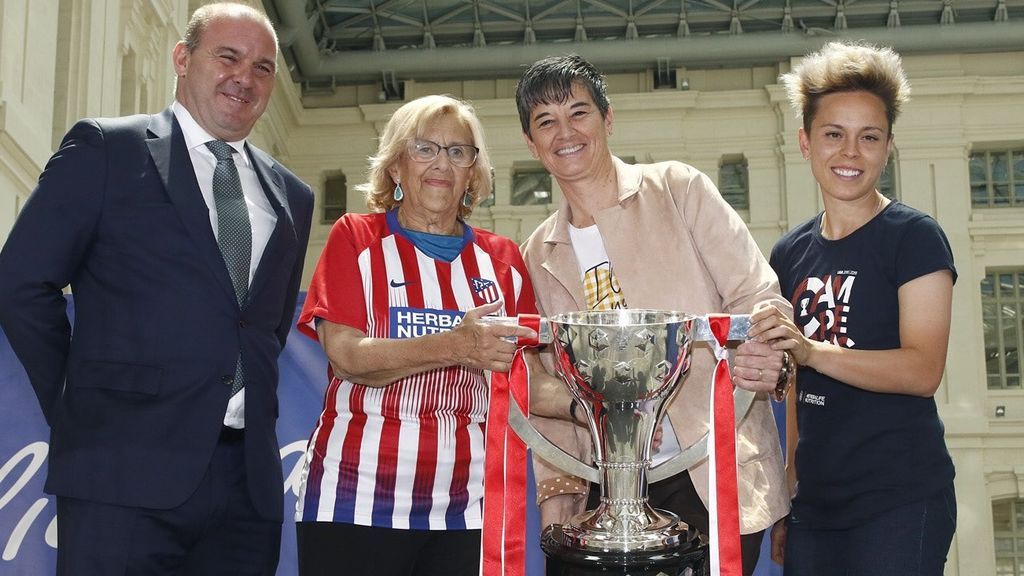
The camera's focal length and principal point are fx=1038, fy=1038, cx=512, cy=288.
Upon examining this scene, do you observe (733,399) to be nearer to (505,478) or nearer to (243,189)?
(505,478)

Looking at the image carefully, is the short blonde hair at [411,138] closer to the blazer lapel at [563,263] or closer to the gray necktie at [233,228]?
the blazer lapel at [563,263]

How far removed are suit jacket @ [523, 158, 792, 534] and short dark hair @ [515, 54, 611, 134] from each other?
23cm

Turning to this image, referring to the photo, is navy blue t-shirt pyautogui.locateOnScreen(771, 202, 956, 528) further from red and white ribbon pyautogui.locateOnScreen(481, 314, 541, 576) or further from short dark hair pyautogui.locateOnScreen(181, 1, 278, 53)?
short dark hair pyautogui.locateOnScreen(181, 1, 278, 53)

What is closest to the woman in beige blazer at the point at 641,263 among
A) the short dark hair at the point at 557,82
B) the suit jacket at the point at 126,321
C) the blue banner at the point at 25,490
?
the short dark hair at the point at 557,82

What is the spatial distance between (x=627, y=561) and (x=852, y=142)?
4.21 ft

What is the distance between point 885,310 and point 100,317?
1706 mm

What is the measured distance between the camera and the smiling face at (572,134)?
2416mm

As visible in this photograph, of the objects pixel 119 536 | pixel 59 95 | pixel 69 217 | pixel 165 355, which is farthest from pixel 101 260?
pixel 59 95

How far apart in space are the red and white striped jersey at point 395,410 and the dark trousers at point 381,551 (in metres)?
0.02

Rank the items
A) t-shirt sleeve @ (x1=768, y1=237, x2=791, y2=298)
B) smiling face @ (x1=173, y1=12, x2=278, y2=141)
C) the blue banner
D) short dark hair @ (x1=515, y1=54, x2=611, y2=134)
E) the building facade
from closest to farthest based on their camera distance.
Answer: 1. short dark hair @ (x1=515, y1=54, x2=611, y2=134)
2. smiling face @ (x1=173, y1=12, x2=278, y2=141)
3. t-shirt sleeve @ (x1=768, y1=237, x2=791, y2=298)
4. the blue banner
5. the building facade

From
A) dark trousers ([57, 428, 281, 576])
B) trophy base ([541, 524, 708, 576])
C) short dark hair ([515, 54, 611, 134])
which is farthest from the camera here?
short dark hair ([515, 54, 611, 134])

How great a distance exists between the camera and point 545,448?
187 centimetres

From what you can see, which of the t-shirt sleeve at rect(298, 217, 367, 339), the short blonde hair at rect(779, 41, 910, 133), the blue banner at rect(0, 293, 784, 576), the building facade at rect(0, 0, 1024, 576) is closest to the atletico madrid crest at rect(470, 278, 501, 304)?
the t-shirt sleeve at rect(298, 217, 367, 339)

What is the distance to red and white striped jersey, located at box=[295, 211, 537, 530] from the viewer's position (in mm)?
2266
